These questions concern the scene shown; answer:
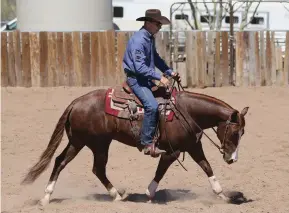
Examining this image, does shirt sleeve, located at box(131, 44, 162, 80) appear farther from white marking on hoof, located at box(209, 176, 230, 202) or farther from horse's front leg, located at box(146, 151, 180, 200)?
white marking on hoof, located at box(209, 176, 230, 202)

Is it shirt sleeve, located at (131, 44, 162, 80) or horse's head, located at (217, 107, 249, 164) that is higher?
shirt sleeve, located at (131, 44, 162, 80)

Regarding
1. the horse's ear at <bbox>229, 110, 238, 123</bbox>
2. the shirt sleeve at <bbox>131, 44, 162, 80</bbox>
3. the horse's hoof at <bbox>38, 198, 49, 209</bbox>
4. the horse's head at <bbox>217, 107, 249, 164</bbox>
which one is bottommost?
the horse's hoof at <bbox>38, 198, 49, 209</bbox>

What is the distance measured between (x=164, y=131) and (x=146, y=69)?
0.76 metres

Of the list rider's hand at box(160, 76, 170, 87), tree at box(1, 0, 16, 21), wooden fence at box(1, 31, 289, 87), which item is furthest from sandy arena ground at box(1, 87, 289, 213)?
tree at box(1, 0, 16, 21)

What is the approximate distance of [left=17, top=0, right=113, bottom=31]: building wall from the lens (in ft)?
59.5

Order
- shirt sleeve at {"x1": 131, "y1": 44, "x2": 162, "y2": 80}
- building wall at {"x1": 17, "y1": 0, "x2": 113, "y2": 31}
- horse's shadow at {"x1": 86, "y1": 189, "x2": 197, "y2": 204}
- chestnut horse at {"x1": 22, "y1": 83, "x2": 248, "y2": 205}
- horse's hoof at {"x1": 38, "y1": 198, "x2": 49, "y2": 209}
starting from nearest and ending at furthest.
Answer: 1. shirt sleeve at {"x1": 131, "y1": 44, "x2": 162, "y2": 80}
2. chestnut horse at {"x1": 22, "y1": 83, "x2": 248, "y2": 205}
3. horse's hoof at {"x1": 38, "y1": 198, "x2": 49, "y2": 209}
4. horse's shadow at {"x1": 86, "y1": 189, "x2": 197, "y2": 204}
5. building wall at {"x1": 17, "y1": 0, "x2": 113, "y2": 31}

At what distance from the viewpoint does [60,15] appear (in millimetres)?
18094

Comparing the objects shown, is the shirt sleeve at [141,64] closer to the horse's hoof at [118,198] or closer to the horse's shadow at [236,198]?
the horse's hoof at [118,198]

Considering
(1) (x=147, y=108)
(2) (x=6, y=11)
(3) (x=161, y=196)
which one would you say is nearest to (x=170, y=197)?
(3) (x=161, y=196)

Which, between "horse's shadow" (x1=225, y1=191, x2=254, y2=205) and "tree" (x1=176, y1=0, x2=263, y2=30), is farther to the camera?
"tree" (x1=176, y1=0, x2=263, y2=30)

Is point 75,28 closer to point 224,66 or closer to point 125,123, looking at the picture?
point 224,66

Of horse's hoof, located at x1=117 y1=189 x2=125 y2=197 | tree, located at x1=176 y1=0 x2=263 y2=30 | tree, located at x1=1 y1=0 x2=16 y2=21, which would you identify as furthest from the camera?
tree, located at x1=1 y1=0 x2=16 y2=21

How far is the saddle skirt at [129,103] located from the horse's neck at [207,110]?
220 mm

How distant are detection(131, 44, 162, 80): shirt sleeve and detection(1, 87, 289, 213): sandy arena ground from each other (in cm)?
139
